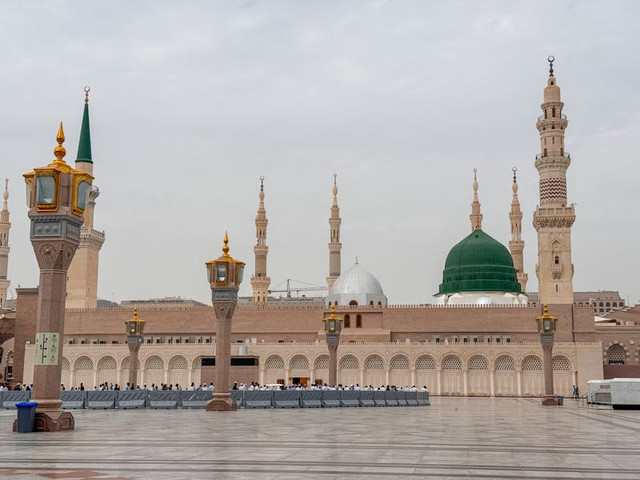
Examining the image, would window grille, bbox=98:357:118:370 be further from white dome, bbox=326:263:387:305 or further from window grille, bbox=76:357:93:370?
white dome, bbox=326:263:387:305

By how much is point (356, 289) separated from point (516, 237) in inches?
753

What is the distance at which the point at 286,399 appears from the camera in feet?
94.7

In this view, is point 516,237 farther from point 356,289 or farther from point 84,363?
point 84,363

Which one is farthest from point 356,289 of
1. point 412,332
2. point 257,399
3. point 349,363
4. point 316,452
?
point 316,452

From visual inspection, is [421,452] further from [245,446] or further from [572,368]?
[572,368]

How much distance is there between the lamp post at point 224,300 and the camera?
83.1 ft

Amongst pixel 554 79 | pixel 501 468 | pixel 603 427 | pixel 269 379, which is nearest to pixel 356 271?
pixel 269 379

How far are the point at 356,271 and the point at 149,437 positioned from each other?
50.9 meters

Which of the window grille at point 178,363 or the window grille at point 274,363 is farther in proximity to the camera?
the window grille at point 178,363

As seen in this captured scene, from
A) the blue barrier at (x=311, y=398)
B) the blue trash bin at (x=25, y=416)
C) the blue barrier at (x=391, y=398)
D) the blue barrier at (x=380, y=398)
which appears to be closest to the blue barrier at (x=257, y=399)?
the blue barrier at (x=311, y=398)

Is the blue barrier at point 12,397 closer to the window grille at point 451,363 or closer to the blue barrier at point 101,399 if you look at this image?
the blue barrier at point 101,399

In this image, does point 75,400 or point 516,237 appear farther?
point 516,237

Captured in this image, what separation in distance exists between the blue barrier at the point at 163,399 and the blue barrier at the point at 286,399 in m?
3.61

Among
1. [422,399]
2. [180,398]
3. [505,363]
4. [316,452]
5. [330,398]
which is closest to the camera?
[316,452]
